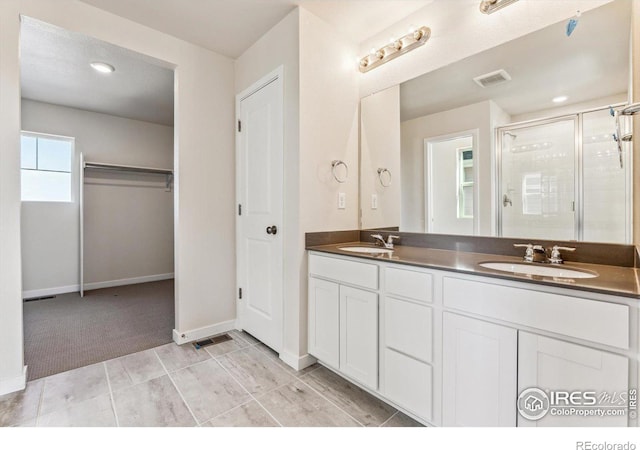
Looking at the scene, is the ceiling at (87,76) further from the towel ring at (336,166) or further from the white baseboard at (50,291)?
the white baseboard at (50,291)

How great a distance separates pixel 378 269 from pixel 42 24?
2563 mm

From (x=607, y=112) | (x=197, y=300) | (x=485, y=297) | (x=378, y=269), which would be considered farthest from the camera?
(x=197, y=300)

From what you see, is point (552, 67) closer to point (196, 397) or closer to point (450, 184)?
point (450, 184)

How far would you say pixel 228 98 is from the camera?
2.65 metres

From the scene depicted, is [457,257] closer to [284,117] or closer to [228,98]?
[284,117]

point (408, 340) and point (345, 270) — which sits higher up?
point (345, 270)

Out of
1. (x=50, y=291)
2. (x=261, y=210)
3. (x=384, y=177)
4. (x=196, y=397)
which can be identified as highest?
(x=384, y=177)

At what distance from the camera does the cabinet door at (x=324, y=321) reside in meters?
1.80

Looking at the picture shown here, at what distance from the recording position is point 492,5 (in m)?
1.57

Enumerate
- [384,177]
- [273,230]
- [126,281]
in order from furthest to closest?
[126,281], [384,177], [273,230]

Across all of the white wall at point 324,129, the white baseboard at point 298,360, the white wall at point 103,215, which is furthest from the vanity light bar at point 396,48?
the white wall at point 103,215

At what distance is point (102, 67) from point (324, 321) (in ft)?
10.2

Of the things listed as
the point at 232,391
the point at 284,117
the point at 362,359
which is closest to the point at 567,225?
the point at 362,359

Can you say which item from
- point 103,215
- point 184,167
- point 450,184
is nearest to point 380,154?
point 450,184
